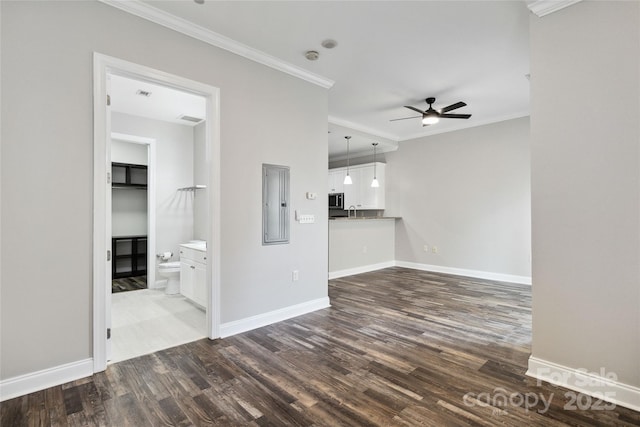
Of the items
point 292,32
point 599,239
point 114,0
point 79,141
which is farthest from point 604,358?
point 114,0

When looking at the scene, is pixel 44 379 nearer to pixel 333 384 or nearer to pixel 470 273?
pixel 333 384

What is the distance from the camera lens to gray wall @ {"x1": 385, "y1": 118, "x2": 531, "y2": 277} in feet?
17.6

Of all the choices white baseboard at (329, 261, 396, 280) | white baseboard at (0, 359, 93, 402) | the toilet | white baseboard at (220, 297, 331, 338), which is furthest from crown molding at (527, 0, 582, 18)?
the toilet

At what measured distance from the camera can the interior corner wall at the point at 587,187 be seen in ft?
6.49

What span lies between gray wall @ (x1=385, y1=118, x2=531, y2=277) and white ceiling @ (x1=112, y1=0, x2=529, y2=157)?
1.05 m

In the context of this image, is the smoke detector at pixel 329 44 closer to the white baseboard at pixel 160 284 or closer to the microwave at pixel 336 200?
the white baseboard at pixel 160 284

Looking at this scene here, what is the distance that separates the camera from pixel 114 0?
2404 millimetres

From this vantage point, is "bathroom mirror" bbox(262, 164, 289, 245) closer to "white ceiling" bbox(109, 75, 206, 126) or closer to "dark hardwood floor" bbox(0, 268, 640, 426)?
"dark hardwood floor" bbox(0, 268, 640, 426)

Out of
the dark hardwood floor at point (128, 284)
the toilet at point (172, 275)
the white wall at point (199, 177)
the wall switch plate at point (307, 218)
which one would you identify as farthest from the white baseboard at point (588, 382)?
the dark hardwood floor at point (128, 284)

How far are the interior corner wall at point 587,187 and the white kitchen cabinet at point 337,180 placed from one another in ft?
19.0

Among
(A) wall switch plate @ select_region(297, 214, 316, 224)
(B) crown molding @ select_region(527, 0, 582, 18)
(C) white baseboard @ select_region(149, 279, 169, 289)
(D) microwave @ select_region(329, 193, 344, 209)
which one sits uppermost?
(B) crown molding @ select_region(527, 0, 582, 18)

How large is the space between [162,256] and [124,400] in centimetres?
355

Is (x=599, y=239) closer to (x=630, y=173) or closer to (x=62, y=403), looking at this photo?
(x=630, y=173)

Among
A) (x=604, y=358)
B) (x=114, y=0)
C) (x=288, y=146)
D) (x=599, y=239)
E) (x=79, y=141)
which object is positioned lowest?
(x=604, y=358)
